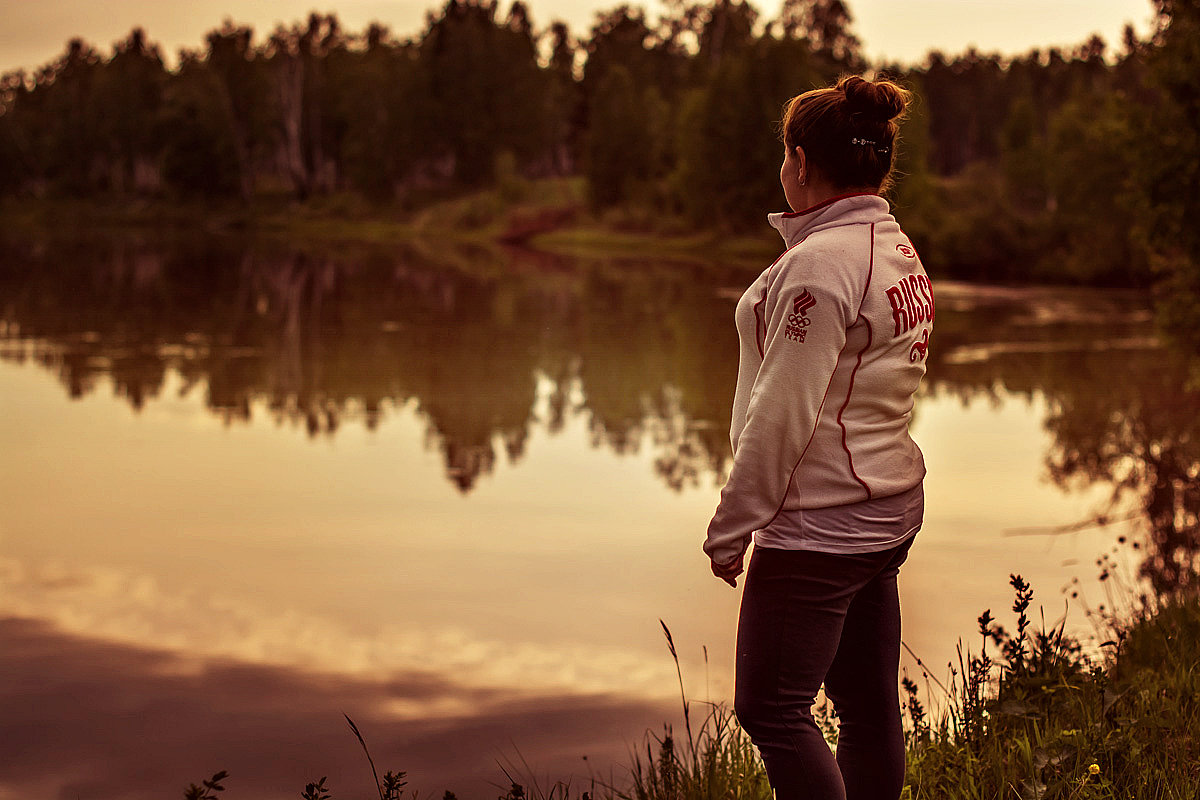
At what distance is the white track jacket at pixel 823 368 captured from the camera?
2660 mm

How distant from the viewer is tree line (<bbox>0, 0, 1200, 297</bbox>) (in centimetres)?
3450

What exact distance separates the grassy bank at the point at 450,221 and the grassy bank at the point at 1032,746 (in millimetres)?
35633

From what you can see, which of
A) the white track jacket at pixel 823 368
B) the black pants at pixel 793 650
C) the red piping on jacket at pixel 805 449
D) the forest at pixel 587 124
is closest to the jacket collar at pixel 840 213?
the white track jacket at pixel 823 368

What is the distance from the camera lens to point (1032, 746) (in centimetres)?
398

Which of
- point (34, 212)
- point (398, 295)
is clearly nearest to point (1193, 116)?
point (398, 295)

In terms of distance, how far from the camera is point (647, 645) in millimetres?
6266

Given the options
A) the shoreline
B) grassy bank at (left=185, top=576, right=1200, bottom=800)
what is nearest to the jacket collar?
grassy bank at (left=185, top=576, right=1200, bottom=800)

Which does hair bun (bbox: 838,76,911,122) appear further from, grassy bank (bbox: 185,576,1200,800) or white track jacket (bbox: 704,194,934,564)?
grassy bank (bbox: 185,576,1200,800)

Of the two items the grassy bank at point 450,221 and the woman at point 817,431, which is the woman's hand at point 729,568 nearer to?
the woman at point 817,431

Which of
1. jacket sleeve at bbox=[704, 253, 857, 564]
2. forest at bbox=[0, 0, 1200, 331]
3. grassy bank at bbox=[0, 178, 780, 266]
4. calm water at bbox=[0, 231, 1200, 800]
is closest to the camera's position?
jacket sleeve at bbox=[704, 253, 857, 564]

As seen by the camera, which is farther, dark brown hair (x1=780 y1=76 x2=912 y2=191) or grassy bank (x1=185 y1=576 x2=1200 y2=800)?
grassy bank (x1=185 y1=576 x2=1200 y2=800)

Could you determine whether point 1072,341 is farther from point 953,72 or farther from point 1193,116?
point 953,72

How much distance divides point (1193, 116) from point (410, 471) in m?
6.49

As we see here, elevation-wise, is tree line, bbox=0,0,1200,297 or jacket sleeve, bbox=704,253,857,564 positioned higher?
tree line, bbox=0,0,1200,297
